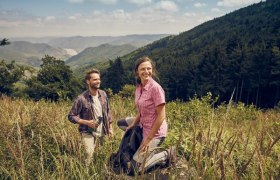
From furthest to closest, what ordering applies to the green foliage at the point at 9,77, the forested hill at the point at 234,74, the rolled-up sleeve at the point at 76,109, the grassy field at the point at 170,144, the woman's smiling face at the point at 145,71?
the green foliage at the point at 9,77, the forested hill at the point at 234,74, the rolled-up sleeve at the point at 76,109, the woman's smiling face at the point at 145,71, the grassy field at the point at 170,144

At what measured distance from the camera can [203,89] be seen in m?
62.6

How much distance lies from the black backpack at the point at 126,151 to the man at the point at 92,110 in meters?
1.24

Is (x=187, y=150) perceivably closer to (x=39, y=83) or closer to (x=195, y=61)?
(x=39, y=83)

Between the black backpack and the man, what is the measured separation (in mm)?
1236

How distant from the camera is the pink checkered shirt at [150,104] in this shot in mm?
4051

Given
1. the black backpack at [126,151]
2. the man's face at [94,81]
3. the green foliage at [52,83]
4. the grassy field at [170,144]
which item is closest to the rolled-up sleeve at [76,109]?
the grassy field at [170,144]

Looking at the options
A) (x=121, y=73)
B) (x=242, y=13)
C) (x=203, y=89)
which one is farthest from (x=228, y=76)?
(x=242, y=13)

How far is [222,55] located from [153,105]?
6324 cm

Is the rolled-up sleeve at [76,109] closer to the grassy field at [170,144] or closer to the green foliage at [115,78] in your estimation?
the grassy field at [170,144]

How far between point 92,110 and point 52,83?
1940 inches

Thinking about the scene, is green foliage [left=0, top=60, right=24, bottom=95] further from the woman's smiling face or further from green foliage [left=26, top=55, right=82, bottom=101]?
the woman's smiling face

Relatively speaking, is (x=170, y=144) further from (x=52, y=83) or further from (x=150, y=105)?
(x=52, y=83)

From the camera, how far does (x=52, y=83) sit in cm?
5262

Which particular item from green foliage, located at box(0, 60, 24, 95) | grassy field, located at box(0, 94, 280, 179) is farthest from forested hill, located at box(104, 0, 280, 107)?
grassy field, located at box(0, 94, 280, 179)
